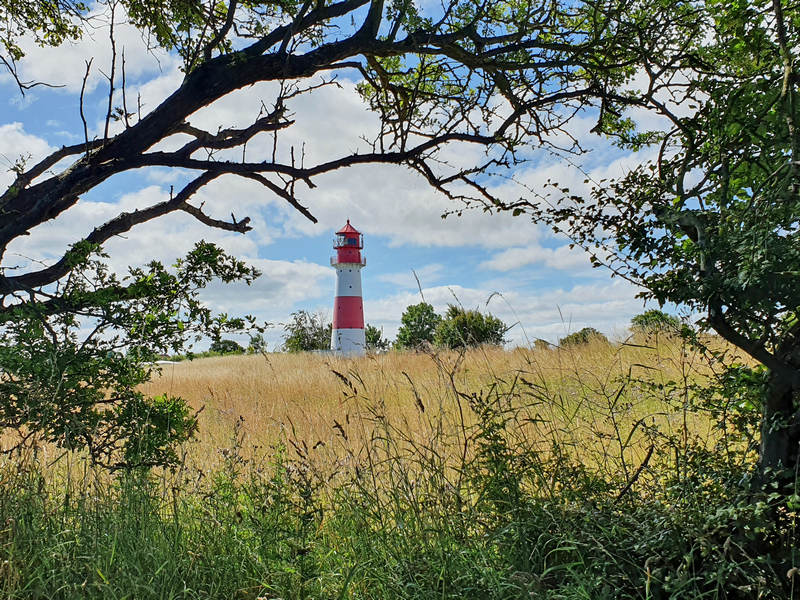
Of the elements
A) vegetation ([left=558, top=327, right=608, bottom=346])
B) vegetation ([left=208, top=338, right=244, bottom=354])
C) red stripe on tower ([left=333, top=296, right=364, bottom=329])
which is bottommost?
vegetation ([left=208, top=338, right=244, bottom=354])

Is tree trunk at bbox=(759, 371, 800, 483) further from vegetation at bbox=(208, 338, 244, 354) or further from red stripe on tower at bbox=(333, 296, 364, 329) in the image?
red stripe on tower at bbox=(333, 296, 364, 329)

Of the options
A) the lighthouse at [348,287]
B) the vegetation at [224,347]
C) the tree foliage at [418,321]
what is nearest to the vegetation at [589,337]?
the vegetation at [224,347]

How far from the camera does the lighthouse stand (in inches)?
1152

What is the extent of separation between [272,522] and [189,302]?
6.43 feet

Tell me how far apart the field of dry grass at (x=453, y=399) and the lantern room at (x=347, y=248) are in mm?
15685

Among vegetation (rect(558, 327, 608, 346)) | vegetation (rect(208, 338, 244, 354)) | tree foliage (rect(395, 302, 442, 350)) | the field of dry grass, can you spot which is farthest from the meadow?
tree foliage (rect(395, 302, 442, 350))

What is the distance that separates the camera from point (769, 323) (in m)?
2.55

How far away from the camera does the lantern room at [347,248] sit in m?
30.6

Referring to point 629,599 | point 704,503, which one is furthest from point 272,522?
point 704,503

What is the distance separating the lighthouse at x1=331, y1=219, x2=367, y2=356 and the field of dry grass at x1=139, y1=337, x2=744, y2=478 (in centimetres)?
1388

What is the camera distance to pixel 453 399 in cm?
545

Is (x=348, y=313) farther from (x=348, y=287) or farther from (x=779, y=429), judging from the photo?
(x=779, y=429)

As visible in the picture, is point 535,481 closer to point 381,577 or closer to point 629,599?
point 629,599

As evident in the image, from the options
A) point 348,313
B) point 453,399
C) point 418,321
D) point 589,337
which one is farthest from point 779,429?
point 418,321
